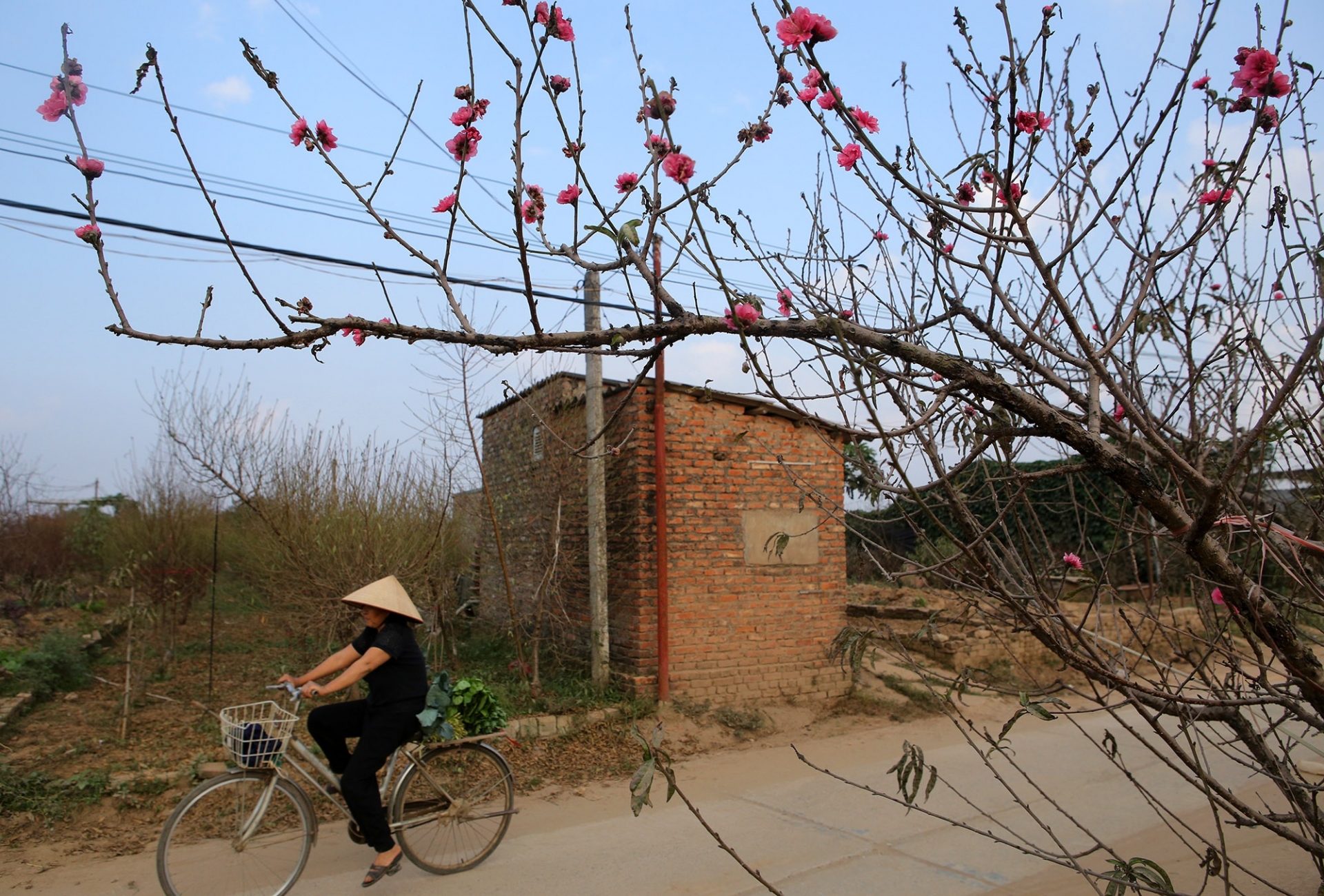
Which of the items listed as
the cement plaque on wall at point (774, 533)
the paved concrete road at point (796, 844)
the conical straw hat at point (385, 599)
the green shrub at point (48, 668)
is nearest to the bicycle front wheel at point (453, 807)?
the paved concrete road at point (796, 844)

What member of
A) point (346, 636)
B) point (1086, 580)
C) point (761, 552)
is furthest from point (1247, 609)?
point (346, 636)

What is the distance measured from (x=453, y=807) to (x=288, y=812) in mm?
989

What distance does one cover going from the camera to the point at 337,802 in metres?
4.89

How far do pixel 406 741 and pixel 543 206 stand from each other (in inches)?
136

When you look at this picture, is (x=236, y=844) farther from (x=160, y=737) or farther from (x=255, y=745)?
(x=160, y=737)

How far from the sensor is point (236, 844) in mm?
4613

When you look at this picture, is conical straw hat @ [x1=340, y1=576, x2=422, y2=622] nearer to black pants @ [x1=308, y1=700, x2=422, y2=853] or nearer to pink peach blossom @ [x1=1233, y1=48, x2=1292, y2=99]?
black pants @ [x1=308, y1=700, x2=422, y2=853]

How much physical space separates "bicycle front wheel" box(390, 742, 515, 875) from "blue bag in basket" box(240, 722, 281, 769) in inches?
30.7

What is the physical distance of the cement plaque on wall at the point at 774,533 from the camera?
9375 millimetres

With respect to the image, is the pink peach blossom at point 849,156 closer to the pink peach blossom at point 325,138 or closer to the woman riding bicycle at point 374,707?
the pink peach blossom at point 325,138

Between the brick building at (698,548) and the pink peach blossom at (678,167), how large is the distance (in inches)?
229

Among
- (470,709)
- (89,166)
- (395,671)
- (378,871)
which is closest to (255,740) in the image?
(395,671)

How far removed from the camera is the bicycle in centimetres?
459

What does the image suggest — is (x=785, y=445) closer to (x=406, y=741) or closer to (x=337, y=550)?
(x=337, y=550)
